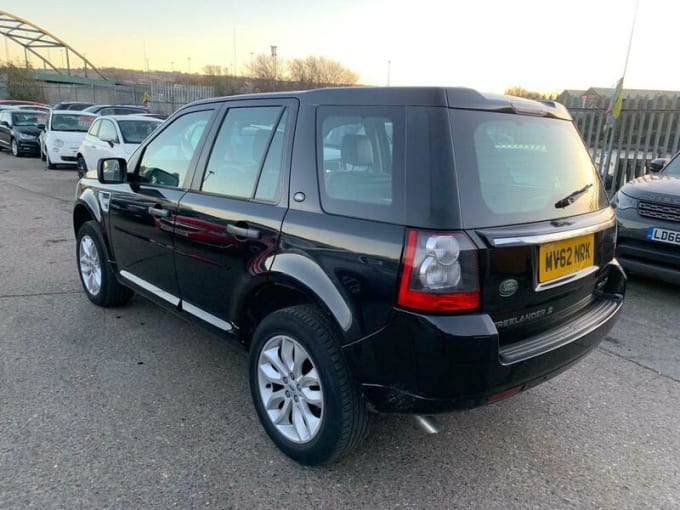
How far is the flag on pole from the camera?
358 inches

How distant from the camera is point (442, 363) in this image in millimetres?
1909

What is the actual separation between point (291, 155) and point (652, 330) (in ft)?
11.4

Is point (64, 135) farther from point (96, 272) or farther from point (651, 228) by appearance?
point (651, 228)

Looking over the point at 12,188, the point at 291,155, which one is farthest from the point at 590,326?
the point at 12,188

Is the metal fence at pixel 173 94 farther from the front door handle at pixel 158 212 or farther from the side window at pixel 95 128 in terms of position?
the front door handle at pixel 158 212

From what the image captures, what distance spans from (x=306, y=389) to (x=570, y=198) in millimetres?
1592

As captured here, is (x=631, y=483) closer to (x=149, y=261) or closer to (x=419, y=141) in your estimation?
(x=419, y=141)

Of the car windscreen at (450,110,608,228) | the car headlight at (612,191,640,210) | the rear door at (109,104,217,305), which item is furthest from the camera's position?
the car headlight at (612,191,640,210)

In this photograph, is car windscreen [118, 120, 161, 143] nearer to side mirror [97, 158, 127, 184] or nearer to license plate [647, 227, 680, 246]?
side mirror [97, 158, 127, 184]

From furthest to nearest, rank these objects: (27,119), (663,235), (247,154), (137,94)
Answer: (137,94)
(27,119)
(663,235)
(247,154)

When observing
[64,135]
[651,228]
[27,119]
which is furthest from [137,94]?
[651,228]

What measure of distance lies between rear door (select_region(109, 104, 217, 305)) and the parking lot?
56 cm

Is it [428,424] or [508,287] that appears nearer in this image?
[508,287]

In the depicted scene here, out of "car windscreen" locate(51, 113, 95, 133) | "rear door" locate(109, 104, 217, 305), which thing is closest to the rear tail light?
"rear door" locate(109, 104, 217, 305)
